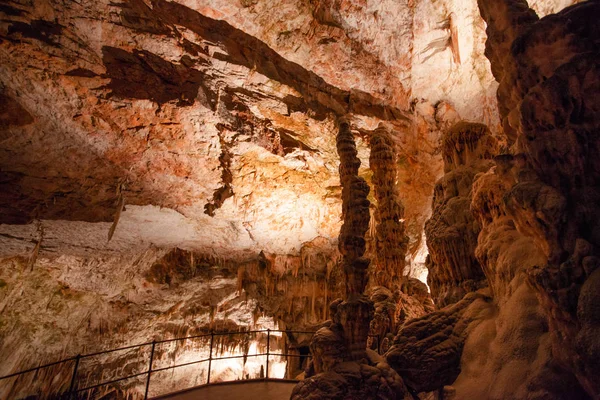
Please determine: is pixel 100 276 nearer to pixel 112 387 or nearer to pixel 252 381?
pixel 112 387

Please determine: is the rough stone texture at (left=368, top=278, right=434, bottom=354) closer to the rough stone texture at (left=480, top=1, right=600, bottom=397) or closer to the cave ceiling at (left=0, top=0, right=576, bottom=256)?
the cave ceiling at (left=0, top=0, right=576, bottom=256)

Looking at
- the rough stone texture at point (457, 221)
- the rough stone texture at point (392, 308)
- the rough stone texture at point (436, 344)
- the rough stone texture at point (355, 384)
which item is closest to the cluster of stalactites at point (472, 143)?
the rough stone texture at point (457, 221)

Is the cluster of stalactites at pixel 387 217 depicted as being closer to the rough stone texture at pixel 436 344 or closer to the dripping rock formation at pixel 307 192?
the dripping rock formation at pixel 307 192

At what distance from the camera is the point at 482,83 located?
8.99 meters

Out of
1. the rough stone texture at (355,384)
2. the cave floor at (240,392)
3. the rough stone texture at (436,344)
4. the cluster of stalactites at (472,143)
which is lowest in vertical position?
the cave floor at (240,392)

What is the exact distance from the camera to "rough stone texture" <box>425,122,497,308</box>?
18.0 feet

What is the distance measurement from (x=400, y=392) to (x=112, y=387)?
10272mm

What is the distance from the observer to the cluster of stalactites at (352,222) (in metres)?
4.69

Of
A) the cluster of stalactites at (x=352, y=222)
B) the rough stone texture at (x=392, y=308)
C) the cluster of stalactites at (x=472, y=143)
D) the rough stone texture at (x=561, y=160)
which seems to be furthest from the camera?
the rough stone texture at (x=392, y=308)

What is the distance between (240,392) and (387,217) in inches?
198

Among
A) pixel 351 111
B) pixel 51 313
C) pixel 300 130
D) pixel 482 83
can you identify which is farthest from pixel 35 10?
pixel 482 83

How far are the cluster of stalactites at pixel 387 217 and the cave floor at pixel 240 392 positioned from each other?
3466 mm

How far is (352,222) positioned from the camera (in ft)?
16.2

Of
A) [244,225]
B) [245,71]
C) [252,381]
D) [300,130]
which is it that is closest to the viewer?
[252,381]
